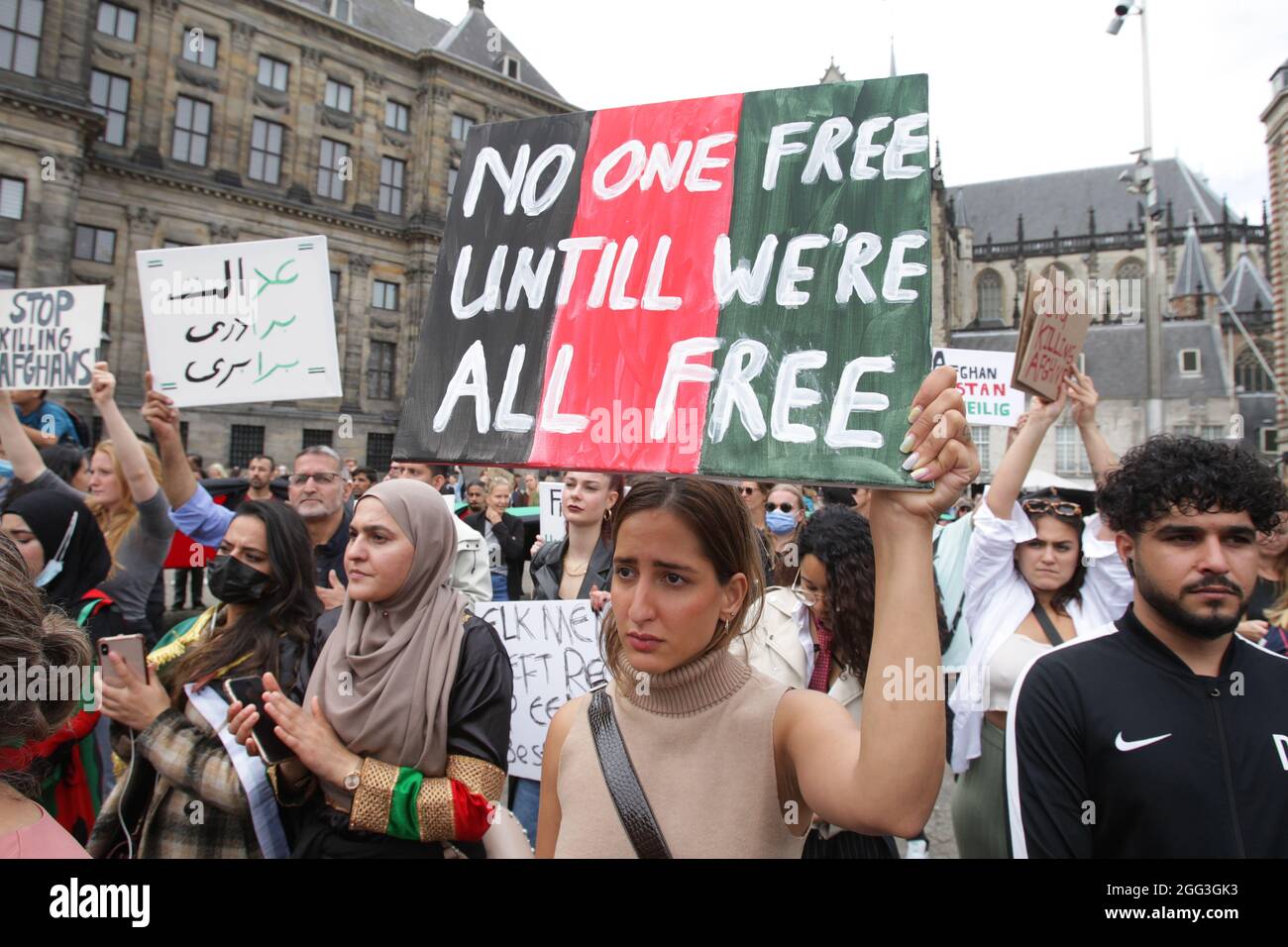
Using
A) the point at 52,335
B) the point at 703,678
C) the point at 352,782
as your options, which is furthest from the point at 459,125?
the point at 703,678

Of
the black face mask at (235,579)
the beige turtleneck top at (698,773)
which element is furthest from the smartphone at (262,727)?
the beige turtleneck top at (698,773)

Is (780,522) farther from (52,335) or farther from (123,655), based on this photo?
(52,335)

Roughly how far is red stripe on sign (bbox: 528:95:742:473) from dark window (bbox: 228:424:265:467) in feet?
96.5

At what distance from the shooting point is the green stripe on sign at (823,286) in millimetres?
1576

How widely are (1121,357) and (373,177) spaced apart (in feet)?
142

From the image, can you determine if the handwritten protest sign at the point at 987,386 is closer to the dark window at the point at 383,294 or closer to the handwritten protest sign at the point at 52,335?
the handwritten protest sign at the point at 52,335

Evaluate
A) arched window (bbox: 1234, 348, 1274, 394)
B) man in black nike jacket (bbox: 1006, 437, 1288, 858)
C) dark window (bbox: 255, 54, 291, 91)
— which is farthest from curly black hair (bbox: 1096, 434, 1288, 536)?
arched window (bbox: 1234, 348, 1274, 394)

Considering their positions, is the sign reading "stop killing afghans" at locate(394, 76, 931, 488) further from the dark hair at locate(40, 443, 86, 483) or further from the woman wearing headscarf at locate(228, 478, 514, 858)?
the dark hair at locate(40, 443, 86, 483)

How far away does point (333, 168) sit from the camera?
31.3m

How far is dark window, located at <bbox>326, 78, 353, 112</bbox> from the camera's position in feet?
101

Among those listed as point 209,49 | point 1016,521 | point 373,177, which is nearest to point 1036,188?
point 373,177

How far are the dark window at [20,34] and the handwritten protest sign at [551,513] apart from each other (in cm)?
2662

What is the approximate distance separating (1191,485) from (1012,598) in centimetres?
132
